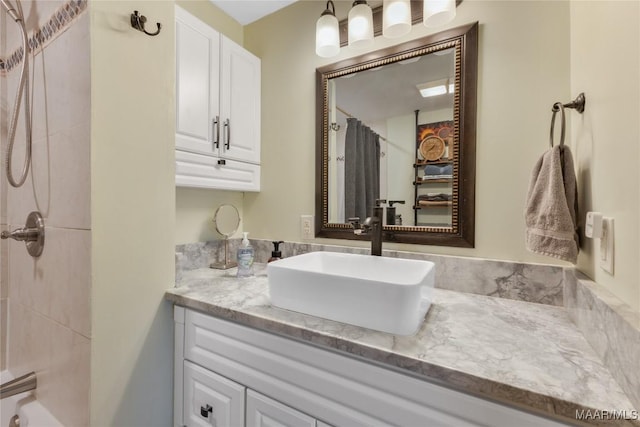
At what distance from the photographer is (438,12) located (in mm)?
1026

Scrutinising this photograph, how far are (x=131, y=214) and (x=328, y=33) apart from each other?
108 cm

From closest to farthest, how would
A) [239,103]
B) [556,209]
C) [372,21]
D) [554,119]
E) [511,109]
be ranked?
[556,209] → [554,119] → [511,109] → [372,21] → [239,103]

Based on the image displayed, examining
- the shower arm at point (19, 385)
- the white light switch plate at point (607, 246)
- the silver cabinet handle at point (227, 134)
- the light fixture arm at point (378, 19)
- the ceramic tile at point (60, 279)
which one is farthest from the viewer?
the silver cabinet handle at point (227, 134)

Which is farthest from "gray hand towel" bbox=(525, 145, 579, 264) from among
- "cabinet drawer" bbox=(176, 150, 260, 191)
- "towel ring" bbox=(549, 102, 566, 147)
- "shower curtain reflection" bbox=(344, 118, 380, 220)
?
"cabinet drawer" bbox=(176, 150, 260, 191)

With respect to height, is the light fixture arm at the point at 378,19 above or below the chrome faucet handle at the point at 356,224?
above

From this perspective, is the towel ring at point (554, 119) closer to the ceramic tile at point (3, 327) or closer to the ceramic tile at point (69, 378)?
the ceramic tile at point (69, 378)

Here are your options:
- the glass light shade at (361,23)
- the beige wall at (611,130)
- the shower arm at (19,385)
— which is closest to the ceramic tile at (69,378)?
the shower arm at (19,385)

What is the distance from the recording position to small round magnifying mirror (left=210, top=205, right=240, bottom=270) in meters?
1.44

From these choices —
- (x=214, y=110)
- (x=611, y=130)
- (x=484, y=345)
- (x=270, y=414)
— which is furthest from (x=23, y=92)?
(x=611, y=130)

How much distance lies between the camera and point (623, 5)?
57cm

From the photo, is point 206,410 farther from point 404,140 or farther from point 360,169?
point 404,140

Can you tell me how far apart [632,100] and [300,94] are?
4.04 feet

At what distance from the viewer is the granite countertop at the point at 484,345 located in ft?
1.59

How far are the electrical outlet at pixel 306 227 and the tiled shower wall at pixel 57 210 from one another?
0.87 meters
